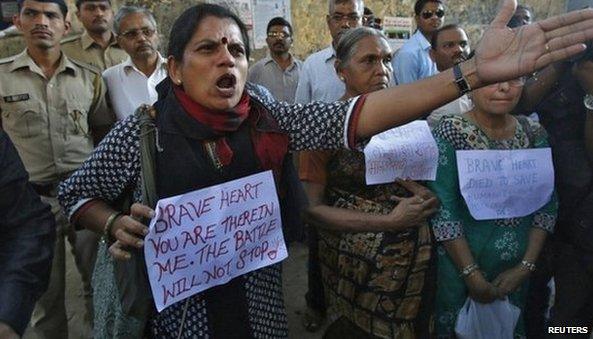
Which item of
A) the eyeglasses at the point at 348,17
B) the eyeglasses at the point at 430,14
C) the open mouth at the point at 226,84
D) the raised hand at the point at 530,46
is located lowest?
the open mouth at the point at 226,84

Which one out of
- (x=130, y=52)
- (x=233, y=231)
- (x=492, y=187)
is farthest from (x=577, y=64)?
(x=130, y=52)

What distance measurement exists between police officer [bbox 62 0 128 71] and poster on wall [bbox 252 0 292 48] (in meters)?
1.90

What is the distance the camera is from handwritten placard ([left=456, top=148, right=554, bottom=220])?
1.94 m

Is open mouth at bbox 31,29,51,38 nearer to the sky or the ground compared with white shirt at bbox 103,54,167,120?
nearer to the sky

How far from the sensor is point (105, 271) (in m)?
1.49

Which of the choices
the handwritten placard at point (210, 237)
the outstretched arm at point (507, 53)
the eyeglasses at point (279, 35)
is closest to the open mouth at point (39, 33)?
the handwritten placard at point (210, 237)

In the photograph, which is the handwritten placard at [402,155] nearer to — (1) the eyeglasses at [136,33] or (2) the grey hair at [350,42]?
(2) the grey hair at [350,42]

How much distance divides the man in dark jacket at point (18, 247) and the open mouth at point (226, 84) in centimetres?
59

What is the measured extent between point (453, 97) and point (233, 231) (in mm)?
771

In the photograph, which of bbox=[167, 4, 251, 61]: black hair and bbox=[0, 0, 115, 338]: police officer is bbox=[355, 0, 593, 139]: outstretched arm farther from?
bbox=[0, 0, 115, 338]: police officer

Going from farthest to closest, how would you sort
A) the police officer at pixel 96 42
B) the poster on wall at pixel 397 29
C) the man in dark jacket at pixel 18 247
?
the poster on wall at pixel 397 29
the police officer at pixel 96 42
the man in dark jacket at pixel 18 247

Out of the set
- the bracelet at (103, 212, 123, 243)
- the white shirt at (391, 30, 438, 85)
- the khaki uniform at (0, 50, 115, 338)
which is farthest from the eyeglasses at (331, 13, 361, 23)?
the bracelet at (103, 212, 123, 243)

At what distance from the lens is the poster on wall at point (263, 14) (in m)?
5.12

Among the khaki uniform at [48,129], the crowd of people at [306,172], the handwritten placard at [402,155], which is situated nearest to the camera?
the crowd of people at [306,172]
